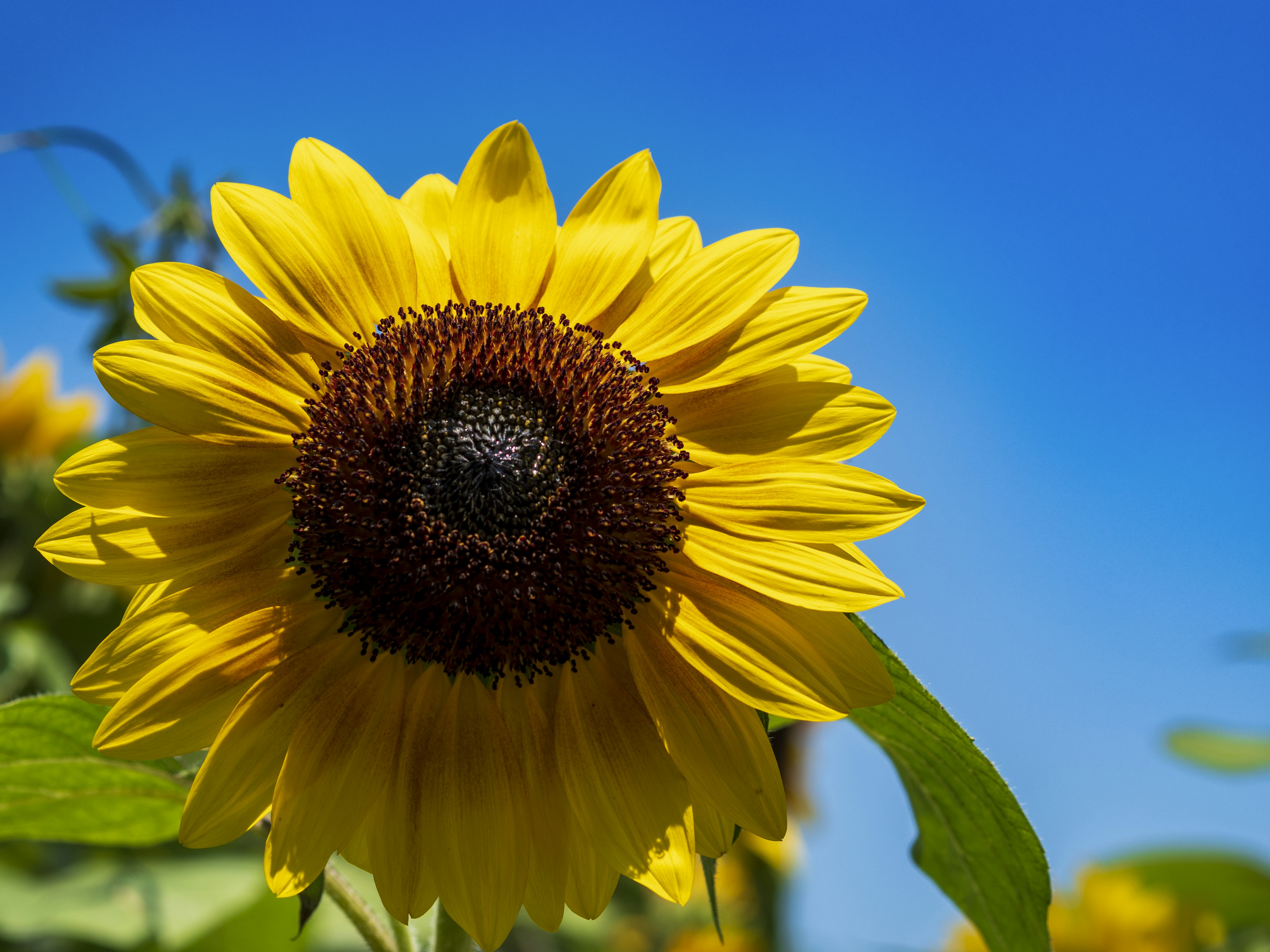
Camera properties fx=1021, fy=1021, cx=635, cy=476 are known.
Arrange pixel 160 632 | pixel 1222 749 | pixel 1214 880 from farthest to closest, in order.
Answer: pixel 1222 749
pixel 1214 880
pixel 160 632

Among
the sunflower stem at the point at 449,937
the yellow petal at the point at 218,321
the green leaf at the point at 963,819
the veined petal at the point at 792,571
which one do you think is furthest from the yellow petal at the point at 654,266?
the sunflower stem at the point at 449,937

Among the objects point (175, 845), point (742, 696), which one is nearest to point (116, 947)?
Result: point (175, 845)

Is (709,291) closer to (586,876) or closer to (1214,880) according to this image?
(586,876)

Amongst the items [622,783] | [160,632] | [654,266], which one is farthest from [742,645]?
[160,632]

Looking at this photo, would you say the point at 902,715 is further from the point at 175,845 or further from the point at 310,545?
the point at 175,845

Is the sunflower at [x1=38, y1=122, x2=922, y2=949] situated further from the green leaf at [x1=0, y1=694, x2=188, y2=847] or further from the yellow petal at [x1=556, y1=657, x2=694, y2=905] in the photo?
the green leaf at [x1=0, y1=694, x2=188, y2=847]

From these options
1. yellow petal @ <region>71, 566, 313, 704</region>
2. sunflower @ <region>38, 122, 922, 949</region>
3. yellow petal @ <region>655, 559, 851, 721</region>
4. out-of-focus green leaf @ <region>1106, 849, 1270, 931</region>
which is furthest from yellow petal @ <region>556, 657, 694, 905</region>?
out-of-focus green leaf @ <region>1106, 849, 1270, 931</region>
